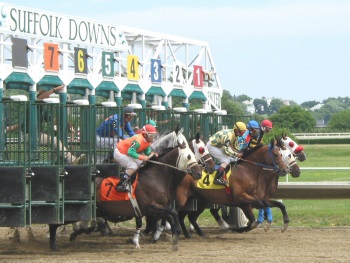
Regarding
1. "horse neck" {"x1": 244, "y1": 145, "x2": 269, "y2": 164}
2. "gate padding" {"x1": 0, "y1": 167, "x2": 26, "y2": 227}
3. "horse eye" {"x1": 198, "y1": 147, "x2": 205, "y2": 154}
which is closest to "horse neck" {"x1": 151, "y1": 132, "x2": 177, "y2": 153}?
"horse eye" {"x1": 198, "y1": 147, "x2": 205, "y2": 154}

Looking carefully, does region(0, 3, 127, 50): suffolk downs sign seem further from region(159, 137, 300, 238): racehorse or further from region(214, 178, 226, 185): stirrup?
region(214, 178, 226, 185): stirrup

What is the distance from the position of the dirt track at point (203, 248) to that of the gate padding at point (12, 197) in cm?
48

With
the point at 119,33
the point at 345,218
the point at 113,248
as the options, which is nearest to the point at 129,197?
the point at 113,248

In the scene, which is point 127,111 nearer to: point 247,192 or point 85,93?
point 247,192

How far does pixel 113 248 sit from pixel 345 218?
570 centimetres

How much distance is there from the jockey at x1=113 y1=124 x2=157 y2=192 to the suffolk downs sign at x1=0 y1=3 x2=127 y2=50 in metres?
9.55

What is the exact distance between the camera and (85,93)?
26266 millimetres

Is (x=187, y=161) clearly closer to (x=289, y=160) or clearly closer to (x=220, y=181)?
(x=220, y=181)

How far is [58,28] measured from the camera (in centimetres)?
2491

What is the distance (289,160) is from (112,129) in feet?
10.5

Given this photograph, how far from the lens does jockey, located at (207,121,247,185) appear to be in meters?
15.8

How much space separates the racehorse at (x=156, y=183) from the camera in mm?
13422

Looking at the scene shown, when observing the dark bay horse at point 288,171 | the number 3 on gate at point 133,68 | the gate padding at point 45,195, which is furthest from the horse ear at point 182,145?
the number 3 on gate at point 133,68

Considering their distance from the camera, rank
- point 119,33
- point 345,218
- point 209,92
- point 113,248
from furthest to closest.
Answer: point 209,92 < point 119,33 < point 345,218 < point 113,248
